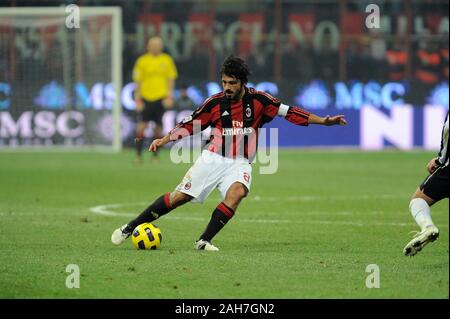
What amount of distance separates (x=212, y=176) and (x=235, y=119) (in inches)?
22.9

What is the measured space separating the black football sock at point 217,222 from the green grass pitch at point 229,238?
289 millimetres

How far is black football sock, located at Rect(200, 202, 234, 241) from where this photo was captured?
391 inches

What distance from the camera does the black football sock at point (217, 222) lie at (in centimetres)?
992

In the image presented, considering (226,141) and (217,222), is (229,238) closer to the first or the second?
(217,222)

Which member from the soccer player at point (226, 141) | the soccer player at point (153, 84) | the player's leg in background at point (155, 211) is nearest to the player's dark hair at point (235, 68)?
the soccer player at point (226, 141)

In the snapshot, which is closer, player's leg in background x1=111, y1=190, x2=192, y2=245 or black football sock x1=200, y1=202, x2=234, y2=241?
black football sock x1=200, y1=202, x2=234, y2=241

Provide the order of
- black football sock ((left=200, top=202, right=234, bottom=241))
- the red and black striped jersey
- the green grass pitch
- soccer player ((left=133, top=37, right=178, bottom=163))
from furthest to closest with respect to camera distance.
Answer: soccer player ((left=133, top=37, right=178, bottom=163)), the red and black striped jersey, black football sock ((left=200, top=202, right=234, bottom=241)), the green grass pitch

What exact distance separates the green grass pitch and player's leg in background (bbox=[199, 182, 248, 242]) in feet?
0.97

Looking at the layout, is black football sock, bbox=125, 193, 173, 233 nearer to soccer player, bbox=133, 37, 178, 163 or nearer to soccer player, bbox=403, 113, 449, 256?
soccer player, bbox=403, 113, 449, 256

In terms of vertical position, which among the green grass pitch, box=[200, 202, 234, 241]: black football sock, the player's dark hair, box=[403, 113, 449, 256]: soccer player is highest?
the player's dark hair

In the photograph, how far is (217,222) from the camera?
32.6ft

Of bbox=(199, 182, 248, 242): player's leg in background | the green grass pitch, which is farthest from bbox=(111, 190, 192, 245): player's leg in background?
bbox=(199, 182, 248, 242): player's leg in background

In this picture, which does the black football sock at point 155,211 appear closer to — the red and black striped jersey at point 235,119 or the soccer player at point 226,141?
the soccer player at point 226,141

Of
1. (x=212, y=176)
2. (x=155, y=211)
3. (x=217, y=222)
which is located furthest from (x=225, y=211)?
(x=155, y=211)
